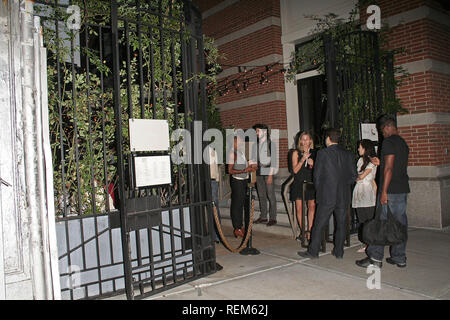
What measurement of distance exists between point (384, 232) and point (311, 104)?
617 cm

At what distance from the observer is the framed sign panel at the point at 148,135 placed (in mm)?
4121

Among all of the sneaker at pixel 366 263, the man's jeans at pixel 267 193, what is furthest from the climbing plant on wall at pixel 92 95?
the sneaker at pixel 366 263

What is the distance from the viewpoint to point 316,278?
458 centimetres

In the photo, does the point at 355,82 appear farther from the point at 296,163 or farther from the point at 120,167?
the point at 120,167

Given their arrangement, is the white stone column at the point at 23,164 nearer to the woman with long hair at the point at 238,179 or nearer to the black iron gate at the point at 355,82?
the woman with long hair at the point at 238,179

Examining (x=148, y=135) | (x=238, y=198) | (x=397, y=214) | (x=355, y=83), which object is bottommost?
Result: (x=397, y=214)

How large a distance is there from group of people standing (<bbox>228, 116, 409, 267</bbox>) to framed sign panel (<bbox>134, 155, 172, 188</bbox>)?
217cm

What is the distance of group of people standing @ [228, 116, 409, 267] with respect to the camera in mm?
Answer: 4879

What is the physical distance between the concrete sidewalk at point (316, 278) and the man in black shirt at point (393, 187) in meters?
0.19

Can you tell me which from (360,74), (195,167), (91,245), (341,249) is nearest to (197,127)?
(195,167)

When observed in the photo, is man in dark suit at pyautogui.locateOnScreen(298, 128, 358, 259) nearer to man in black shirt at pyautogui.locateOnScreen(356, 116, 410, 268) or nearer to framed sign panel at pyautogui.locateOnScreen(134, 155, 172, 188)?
man in black shirt at pyautogui.locateOnScreen(356, 116, 410, 268)

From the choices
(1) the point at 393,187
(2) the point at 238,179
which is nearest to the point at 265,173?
(2) the point at 238,179

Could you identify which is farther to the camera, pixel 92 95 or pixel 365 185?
pixel 365 185

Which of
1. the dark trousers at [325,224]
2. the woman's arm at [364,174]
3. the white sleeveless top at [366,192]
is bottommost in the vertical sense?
the dark trousers at [325,224]
